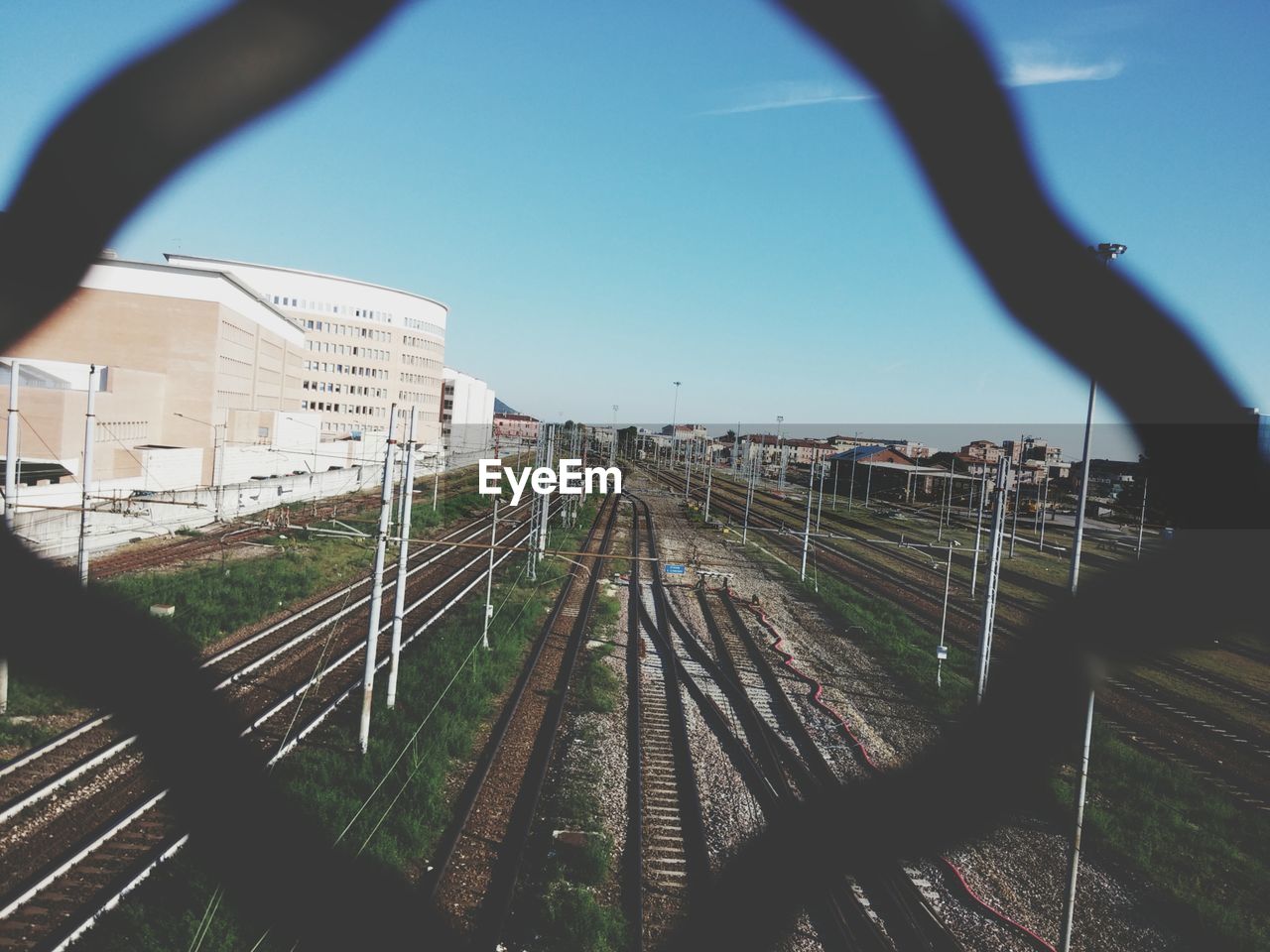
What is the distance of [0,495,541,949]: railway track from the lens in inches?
182

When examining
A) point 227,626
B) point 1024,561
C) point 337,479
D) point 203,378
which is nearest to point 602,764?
point 227,626

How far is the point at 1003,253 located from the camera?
17.3 inches

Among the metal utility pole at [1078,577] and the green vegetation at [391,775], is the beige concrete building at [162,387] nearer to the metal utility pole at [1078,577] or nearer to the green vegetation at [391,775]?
the green vegetation at [391,775]

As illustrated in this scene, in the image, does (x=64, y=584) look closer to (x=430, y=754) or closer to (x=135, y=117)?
(x=135, y=117)

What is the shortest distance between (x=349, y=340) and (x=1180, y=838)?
48.9 m

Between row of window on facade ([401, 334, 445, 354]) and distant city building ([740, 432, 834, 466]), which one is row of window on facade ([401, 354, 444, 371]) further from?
distant city building ([740, 432, 834, 466])

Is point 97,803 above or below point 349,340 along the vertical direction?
below

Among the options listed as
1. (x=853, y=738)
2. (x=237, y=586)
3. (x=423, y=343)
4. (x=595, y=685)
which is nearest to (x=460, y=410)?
(x=423, y=343)

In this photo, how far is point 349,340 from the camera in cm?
4862

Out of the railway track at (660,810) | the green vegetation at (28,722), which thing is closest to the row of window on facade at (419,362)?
the railway track at (660,810)

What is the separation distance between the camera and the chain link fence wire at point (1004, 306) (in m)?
0.41

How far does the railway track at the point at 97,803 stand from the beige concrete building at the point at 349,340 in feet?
125
